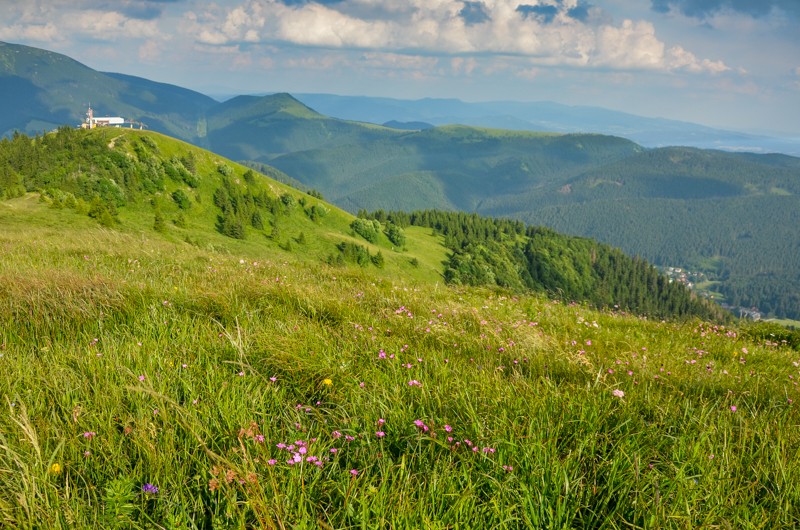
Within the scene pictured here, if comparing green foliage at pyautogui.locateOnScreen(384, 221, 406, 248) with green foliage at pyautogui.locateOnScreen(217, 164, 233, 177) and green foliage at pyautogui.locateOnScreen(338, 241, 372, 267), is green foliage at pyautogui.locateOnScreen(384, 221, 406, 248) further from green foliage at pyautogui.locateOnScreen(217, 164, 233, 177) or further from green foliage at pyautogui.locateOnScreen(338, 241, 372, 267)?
green foliage at pyautogui.locateOnScreen(217, 164, 233, 177)

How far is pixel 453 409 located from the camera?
3221mm

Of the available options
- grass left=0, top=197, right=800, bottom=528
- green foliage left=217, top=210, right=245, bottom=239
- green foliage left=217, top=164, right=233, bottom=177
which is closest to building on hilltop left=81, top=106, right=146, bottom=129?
green foliage left=217, top=164, right=233, bottom=177

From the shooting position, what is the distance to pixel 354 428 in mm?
2916

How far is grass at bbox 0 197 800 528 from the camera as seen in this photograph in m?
2.18

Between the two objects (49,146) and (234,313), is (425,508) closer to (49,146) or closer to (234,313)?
(234,313)

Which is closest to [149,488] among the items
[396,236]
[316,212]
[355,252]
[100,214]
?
[100,214]

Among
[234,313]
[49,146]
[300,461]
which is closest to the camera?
[300,461]

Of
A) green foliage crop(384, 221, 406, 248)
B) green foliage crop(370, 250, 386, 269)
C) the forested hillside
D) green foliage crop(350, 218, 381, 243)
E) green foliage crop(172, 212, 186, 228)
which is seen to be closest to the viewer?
the forested hillside

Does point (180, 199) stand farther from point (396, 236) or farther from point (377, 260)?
point (396, 236)

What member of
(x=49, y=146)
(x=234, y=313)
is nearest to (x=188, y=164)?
(x=49, y=146)

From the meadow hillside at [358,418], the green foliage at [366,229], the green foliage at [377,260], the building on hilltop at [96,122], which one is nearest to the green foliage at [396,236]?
the green foliage at [366,229]

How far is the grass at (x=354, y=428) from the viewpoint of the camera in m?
2.18

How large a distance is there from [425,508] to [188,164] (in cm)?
12960

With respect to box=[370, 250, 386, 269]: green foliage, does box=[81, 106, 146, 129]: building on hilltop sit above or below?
above
